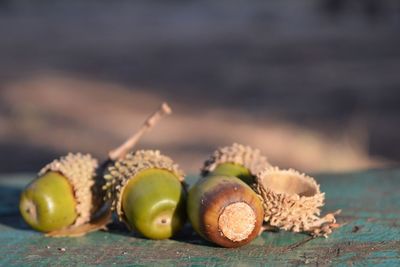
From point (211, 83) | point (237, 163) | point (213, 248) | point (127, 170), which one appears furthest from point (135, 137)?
point (211, 83)

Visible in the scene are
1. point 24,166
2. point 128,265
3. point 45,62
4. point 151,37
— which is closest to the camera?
point 128,265

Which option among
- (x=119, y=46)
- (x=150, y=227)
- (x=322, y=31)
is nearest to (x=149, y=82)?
(x=119, y=46)

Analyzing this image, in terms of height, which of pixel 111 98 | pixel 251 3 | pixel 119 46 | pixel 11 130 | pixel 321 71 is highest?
pixel 251 3

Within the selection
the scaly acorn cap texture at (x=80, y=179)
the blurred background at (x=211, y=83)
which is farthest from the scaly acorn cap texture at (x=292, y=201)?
the blurred background at (x=211, y=83)

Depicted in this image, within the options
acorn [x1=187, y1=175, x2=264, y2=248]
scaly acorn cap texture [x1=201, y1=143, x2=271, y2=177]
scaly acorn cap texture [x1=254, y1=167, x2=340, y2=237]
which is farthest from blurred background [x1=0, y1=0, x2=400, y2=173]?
acorn [x1=187, y1=175, x2=264, y2=248]

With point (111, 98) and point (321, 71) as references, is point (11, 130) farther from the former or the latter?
point (321, 71)
